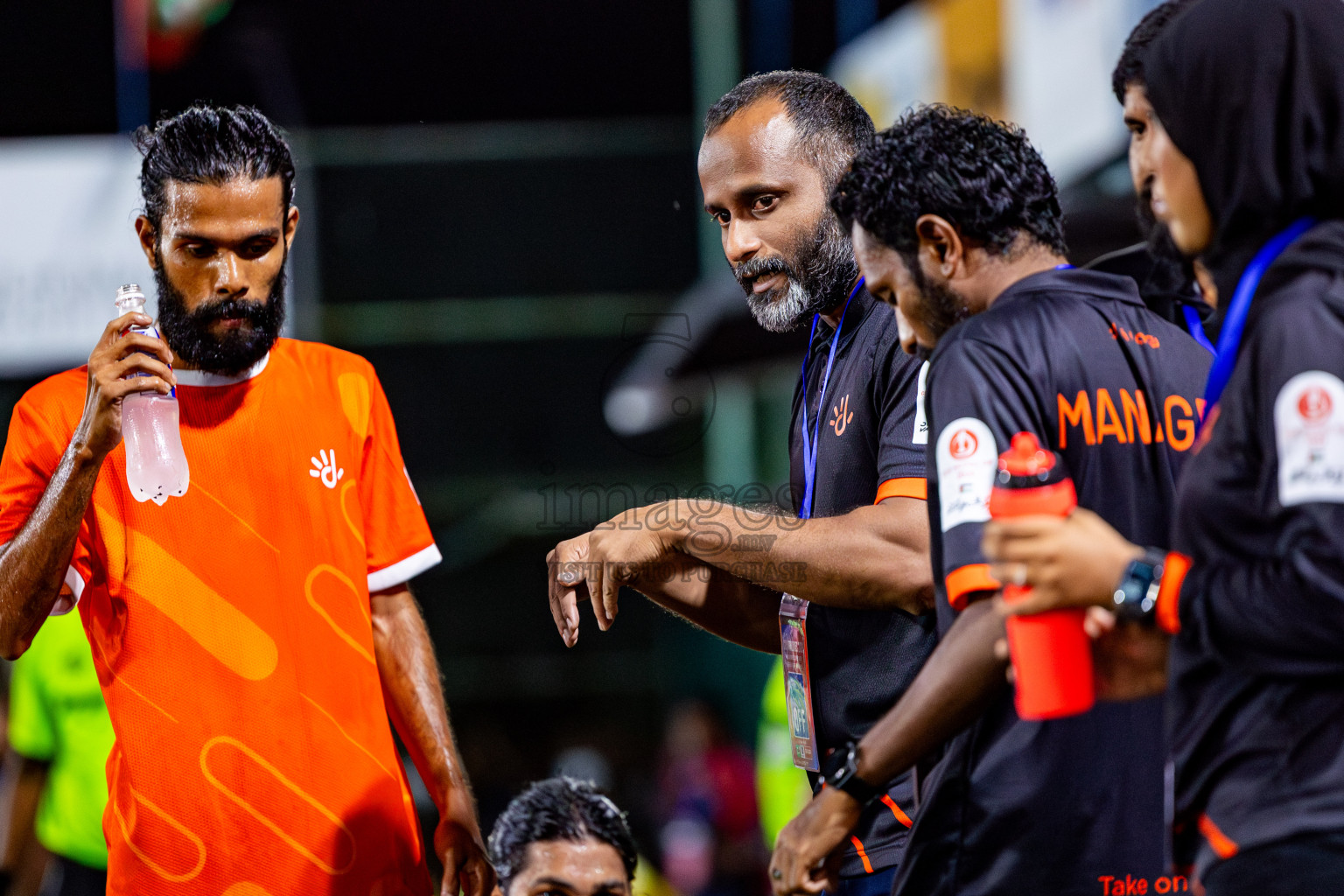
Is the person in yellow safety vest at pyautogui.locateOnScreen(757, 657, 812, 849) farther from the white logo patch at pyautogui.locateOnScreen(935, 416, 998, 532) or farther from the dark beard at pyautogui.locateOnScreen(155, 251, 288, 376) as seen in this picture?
the white logo patch at pyautogui.locateOnScreen(935, 416, 998, 532)

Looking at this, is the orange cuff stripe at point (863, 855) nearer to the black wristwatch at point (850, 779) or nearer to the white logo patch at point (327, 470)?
the black wristwatch at point (850, 779)

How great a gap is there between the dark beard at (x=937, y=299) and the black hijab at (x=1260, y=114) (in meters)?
0.54

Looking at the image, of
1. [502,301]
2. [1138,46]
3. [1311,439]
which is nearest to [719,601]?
[1138,46]

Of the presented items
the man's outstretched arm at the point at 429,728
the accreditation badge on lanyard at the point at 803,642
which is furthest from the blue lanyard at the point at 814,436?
the man's outstretched arm at the point at 429,728

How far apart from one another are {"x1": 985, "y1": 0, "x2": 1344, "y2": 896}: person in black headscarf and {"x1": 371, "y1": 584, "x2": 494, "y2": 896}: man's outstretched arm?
1.58m

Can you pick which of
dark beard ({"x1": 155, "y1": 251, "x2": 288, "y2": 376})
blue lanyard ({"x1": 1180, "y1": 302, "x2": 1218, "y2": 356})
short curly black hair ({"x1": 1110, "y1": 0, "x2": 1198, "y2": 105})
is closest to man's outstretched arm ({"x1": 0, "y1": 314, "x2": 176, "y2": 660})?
dark beard ({"x1": 155, "y1": 251, "x2": 288, "y2": 376})

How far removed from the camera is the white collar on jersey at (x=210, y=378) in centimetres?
298

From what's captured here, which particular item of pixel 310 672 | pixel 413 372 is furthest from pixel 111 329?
pixel 413 372

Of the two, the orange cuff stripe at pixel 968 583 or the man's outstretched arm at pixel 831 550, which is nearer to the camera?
the orange cuff stripe at pixel 968 583

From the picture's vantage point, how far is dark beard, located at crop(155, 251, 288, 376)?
2949 mm

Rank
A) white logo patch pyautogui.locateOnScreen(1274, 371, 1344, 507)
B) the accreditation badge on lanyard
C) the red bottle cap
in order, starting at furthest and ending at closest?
the accreditation badge on lanyard, the red bottle cap, white logo patch pyautogui.locateOnScreen(1274, 371, 1344, 507)

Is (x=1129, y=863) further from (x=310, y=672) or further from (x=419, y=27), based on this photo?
(x=419, y=27)

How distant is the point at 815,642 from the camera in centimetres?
294

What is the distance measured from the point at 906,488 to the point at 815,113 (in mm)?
1082
